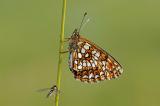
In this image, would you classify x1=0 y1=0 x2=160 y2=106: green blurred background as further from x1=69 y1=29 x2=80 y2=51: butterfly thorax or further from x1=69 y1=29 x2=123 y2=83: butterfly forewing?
x1=69 y1=29 x2=80 y2=51: butterfly thorax

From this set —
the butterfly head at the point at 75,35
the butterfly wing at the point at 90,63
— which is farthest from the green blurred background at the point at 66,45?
the butterfly head at the point at 75,35

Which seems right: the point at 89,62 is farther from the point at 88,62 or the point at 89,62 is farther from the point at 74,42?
the point at 74,42

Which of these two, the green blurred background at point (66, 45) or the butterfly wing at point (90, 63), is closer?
the butterfly wing at point (90, 63)

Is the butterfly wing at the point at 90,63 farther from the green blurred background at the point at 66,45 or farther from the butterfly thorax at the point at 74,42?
the green blurred background at the point at 66,45

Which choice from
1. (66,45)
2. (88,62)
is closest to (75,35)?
(88,62)

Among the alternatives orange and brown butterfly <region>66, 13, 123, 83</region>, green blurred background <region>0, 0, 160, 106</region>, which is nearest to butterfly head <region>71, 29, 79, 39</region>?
orange and brown butterfly <region>66, 13, 123, 83</region>

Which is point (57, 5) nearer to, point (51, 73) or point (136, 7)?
point (136, 7)
